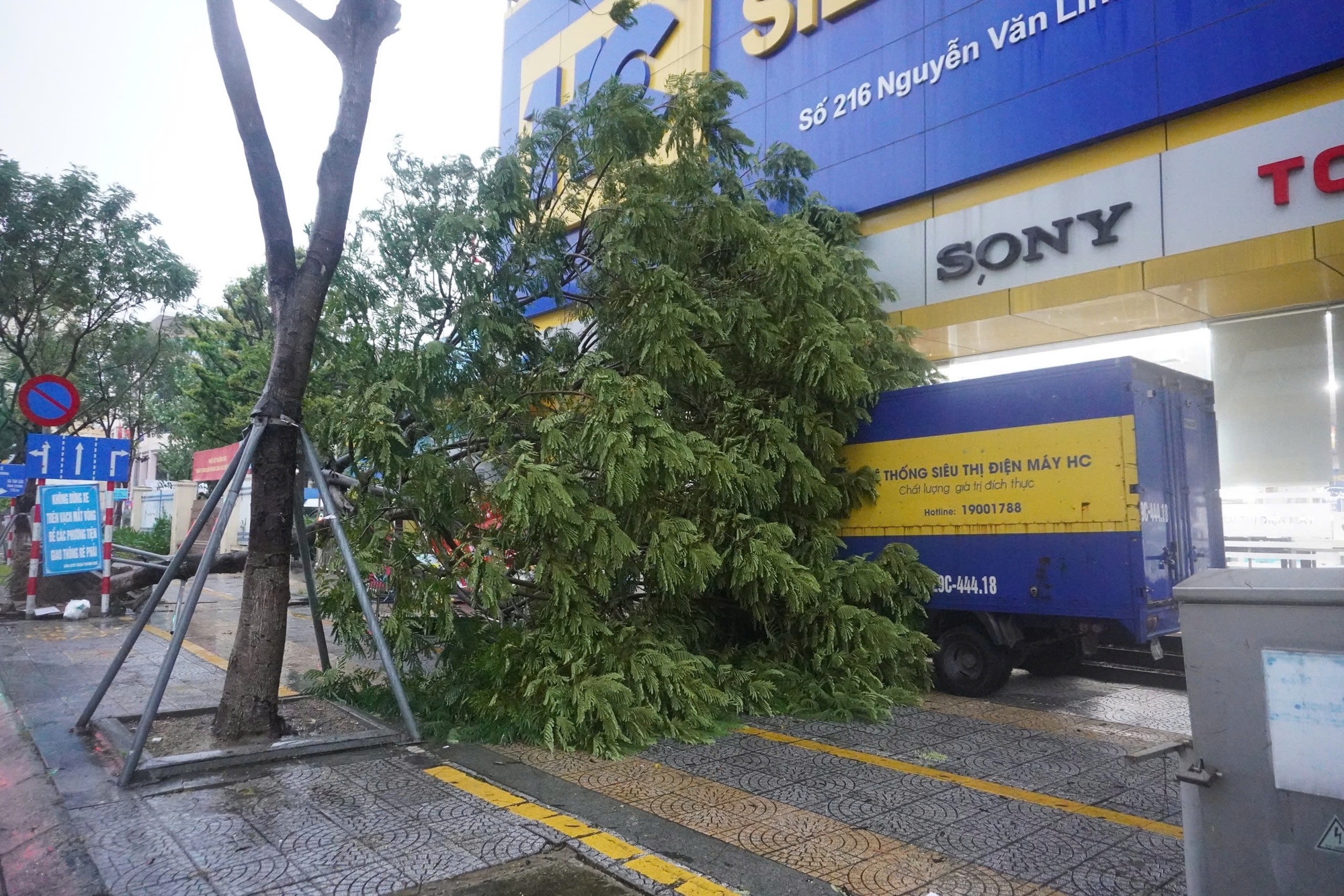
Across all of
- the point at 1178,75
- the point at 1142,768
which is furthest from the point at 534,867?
the point at 1178,75

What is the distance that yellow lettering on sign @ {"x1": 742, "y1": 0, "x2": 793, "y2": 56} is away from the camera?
13906mm

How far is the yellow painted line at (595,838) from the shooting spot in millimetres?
3861

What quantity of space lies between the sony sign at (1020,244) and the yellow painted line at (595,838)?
29.3ft

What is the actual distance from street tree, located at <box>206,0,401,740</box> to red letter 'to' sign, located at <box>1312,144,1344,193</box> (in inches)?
342

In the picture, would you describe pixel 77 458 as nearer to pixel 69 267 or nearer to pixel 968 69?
pixel 69 267

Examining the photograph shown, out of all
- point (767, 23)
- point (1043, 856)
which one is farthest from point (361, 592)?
point (767, 23)

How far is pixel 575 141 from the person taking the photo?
27.6 feet

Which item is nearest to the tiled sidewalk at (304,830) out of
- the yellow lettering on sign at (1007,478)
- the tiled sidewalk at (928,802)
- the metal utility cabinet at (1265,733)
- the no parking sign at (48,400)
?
the tiled sidewalk at (928,802)

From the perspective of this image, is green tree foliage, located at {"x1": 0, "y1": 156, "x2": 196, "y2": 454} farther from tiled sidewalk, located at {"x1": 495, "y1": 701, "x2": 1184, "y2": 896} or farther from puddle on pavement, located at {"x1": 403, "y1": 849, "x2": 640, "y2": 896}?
puddle on pavement, located at {"x1": 403, "y1": 849, "x2": 640, "y2": 896}

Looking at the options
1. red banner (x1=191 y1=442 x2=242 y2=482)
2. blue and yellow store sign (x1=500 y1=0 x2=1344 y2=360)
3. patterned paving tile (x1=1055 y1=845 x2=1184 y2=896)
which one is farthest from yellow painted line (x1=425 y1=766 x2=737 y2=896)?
red banner (x1=191 y1=442 x2=242 y2=482)

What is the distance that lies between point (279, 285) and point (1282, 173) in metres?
9.48

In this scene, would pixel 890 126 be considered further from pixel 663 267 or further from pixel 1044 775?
pixel 1044 775

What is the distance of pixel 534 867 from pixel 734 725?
2.98 m

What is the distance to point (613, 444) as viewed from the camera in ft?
21.1
